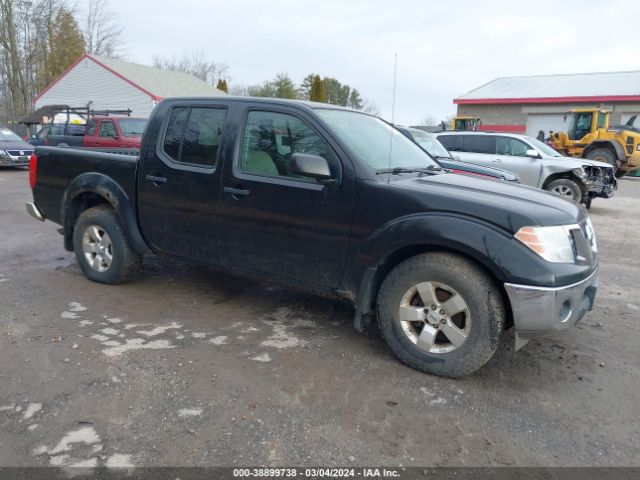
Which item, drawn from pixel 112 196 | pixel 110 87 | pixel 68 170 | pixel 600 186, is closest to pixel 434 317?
pixel 112 196

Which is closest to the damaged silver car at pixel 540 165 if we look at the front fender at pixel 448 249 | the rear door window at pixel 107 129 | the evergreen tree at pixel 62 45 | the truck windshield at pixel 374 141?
the truck windshield at pixel 374 141

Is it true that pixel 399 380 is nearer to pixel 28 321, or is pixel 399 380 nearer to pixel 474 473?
pixel 474 473

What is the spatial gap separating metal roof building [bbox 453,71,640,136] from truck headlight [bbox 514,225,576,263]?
34.1 meters

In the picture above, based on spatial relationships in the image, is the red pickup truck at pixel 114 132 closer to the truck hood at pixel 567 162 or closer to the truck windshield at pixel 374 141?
the truck hood at pixel 567 162

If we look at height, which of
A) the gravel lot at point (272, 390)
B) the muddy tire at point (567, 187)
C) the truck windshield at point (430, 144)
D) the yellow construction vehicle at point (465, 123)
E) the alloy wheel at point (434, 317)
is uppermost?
the yellow construction vehicle at point (465, 123)

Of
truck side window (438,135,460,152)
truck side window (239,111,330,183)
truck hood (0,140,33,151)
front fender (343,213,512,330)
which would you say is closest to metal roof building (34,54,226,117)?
truck hood (0,140,33,151)

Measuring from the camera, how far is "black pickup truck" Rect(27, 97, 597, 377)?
315 cm

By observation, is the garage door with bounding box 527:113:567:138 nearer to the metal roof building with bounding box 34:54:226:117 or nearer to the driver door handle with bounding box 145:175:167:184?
the metal roof building with bounding box 34:54:226:117

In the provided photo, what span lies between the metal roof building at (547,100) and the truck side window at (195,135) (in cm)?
3404

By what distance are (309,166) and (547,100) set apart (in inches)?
1422

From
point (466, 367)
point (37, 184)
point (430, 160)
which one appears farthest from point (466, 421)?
point (37, 184)

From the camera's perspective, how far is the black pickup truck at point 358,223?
315 cm

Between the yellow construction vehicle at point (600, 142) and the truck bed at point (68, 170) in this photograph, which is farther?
the yellow construction vehicle at point (600, 142)

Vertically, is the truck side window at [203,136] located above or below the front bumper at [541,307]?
above
